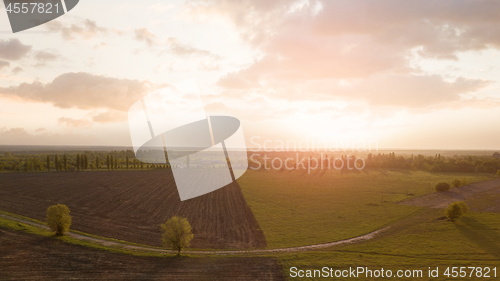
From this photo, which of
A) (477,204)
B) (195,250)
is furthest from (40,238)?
(477,204)

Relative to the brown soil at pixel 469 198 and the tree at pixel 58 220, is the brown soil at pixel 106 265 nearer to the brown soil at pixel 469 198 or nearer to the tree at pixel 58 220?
the tree at pixel 58 220

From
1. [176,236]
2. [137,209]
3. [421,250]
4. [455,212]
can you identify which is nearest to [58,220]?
[176,236]

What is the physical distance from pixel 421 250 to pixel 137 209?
44476 millimetres

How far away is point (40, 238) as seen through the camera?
30.5 meters

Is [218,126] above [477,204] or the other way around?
above

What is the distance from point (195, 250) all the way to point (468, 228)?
136ft

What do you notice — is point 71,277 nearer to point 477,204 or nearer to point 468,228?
point 468,228

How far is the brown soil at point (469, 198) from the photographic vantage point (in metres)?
54.4

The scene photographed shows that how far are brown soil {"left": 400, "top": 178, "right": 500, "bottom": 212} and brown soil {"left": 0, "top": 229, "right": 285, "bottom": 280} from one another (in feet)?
161

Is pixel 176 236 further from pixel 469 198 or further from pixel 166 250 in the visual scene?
pixel 469 198

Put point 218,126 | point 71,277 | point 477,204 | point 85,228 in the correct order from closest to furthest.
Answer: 1. point 218,126
2. point 71,277
3. point 85,228
4. point 477,204

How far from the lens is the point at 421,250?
32.4 m

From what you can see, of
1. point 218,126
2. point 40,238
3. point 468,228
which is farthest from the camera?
point 468,228

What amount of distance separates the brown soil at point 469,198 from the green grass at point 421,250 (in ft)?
38.4
